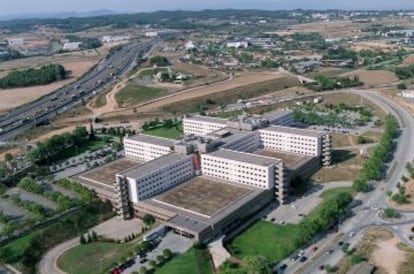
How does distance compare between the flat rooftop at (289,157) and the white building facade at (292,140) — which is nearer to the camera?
the flat rooftop at (289,157)

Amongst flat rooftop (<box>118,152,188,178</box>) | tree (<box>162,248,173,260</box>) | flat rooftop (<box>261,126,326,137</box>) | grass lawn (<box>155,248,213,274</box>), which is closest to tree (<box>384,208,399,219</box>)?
flat rooftop (<box>261,126,326,137</box>)

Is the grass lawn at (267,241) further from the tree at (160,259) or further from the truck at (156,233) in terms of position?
the truck at (156,233)

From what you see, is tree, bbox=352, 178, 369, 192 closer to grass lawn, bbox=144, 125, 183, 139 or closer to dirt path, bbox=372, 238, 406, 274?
dirt path, bbox=372, 238, 406, 274

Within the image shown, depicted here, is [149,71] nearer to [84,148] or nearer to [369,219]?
[84,148]

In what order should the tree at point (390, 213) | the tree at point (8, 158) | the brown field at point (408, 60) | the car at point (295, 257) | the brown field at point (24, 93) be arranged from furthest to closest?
the brown field at point (408, 60) < the brown field at point (24, 93) < the tree at point (8, 158) < the tree at point (390, 213) < the car at point (295, 257)

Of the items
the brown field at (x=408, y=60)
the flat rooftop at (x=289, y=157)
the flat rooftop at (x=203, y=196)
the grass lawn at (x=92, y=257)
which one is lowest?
the grass lawn at (x=92, y=257)

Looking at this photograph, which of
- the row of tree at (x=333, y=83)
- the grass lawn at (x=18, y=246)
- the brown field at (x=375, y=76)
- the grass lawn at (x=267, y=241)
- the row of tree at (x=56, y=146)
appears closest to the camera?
the grass lawn at (x=267, y=241)

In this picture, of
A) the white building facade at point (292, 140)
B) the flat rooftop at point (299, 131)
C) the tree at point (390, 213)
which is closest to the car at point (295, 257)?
the tree at point (390, 213)
